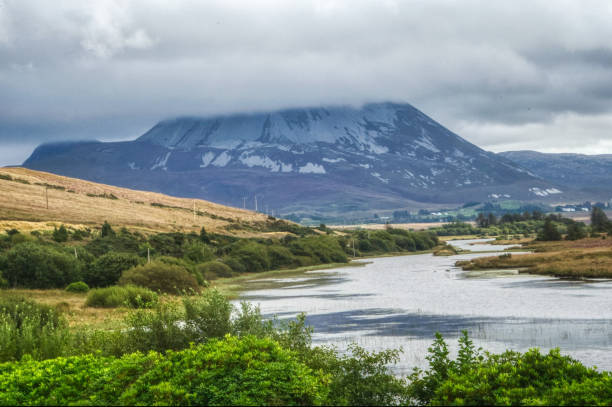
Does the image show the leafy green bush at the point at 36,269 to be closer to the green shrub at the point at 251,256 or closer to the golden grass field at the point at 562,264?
the green shrub at the point at 251,256

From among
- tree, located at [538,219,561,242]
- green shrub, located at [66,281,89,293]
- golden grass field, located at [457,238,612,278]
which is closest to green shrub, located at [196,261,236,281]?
green shrub, located at [66,281,89,293]

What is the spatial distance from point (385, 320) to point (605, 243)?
64.9 metres

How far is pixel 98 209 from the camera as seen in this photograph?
470 feet

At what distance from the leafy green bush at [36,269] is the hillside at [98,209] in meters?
46.6

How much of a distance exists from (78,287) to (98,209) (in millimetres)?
87472

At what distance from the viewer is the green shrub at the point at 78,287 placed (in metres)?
59.1

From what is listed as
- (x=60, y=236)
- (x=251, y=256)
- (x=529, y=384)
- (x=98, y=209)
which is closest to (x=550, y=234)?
(x=251, y=256)

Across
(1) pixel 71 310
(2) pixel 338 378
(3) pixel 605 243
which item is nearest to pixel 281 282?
(1) pixel 71 310

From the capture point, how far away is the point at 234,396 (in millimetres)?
12430

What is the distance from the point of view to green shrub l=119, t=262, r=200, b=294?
2339 inches

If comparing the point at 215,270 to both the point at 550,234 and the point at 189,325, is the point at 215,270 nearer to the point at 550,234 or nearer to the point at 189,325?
the point at 550,234

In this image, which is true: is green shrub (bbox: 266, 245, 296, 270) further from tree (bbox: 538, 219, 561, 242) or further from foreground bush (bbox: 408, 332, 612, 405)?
foreground bush (bbox: 408, 332, 612, 405)

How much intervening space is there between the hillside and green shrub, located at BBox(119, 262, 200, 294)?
171 feet

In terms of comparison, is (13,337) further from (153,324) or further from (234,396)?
(234,396)
